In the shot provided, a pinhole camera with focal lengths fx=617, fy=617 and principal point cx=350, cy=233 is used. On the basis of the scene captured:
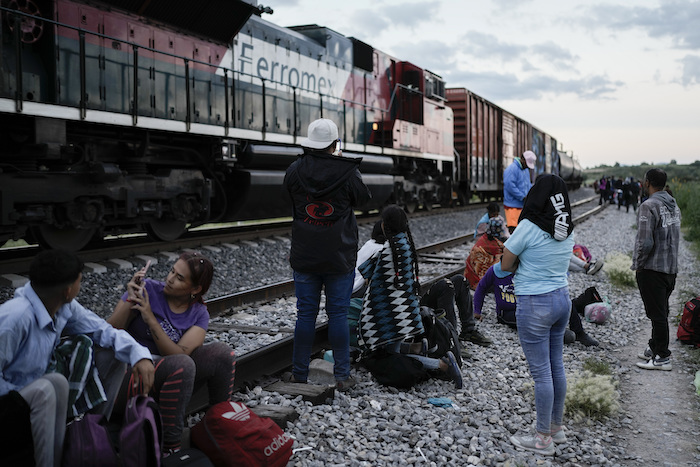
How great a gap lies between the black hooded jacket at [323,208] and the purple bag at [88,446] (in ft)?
5.86

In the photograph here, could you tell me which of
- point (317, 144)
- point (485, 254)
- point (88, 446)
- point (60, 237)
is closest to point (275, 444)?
point (88, 446)

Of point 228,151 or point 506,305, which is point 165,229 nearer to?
point 228,151

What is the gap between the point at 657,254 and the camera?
4824mm

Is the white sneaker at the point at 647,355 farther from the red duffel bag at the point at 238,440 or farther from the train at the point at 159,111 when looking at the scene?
the red duffel bag at the point at 238,440

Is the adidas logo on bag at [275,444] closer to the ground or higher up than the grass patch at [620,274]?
closer to the ground

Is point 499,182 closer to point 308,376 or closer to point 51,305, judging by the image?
point 308,376

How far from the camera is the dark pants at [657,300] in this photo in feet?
15.9

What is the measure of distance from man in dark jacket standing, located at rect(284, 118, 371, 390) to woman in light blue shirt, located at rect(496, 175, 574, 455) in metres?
1.05

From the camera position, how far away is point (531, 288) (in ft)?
11.2

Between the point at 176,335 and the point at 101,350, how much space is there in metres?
0.41

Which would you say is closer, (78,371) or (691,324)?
(78,371)

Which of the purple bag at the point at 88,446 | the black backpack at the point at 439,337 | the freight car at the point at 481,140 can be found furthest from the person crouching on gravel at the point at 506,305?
the freight car at the point at 481,140

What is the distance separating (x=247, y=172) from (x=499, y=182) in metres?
16.3

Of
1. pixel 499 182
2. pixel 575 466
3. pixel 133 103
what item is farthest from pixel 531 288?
pixel 499 182
